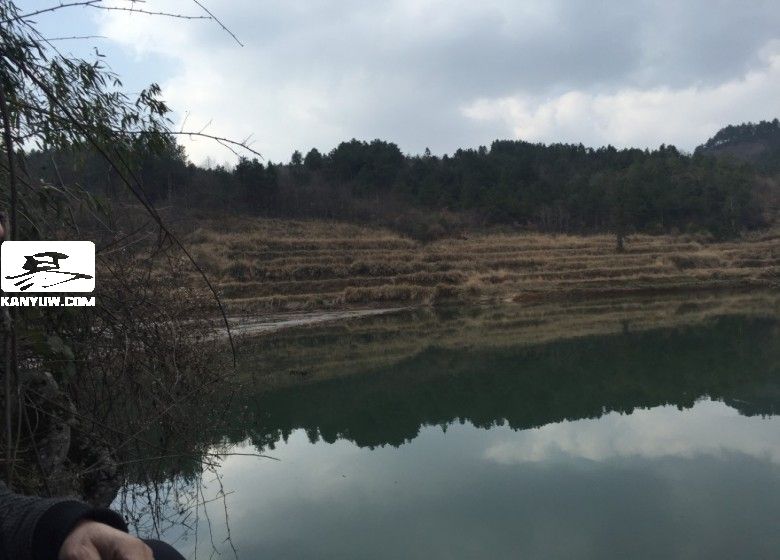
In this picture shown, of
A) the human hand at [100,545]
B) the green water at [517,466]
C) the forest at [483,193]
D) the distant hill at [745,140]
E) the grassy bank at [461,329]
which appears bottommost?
the green water at [517,466]

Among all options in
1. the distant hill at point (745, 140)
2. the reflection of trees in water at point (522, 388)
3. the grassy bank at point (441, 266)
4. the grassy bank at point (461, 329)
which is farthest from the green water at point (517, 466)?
the distant hill at point (745, 140)

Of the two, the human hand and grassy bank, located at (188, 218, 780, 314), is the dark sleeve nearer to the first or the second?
Answer: the human hand

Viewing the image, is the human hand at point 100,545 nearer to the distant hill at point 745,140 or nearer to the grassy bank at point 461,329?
the grassy bank at point 461,329

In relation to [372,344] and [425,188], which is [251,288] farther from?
[425,188]

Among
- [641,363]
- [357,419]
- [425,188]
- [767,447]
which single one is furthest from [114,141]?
[425,188]

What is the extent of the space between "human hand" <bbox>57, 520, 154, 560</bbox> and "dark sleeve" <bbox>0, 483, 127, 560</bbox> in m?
0.01

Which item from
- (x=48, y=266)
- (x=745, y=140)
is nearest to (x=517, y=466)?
(x=48, y=266)

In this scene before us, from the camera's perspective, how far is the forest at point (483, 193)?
99.5 ft

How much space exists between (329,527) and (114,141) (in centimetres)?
306

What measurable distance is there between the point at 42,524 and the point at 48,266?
1778mm

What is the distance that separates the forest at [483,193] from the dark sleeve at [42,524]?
25460 millimetres

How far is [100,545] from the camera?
2.51ft

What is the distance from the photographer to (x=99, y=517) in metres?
0.80

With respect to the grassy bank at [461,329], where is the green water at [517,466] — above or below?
below
